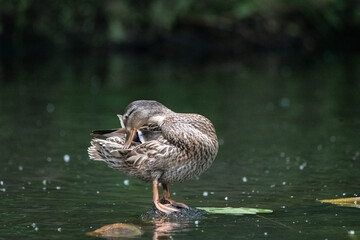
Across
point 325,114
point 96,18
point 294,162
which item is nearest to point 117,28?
point 96,18

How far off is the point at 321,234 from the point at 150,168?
6.36 feet

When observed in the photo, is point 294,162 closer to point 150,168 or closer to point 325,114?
point 150,168

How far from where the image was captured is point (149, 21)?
34000mm

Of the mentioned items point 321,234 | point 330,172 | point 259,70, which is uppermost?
point 259,70

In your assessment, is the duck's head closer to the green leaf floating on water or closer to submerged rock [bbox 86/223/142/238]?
the green leaf floating on water

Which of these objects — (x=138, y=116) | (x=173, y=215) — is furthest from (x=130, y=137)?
(x=173, y=215)

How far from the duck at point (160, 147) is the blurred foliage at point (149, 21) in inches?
932

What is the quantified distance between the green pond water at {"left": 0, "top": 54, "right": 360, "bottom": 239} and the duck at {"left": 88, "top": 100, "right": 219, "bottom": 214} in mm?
438

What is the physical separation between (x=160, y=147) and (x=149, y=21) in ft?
81.5

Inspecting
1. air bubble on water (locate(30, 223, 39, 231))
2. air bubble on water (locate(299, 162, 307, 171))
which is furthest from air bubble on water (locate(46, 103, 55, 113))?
air bubble on water (locate(30, 223, 39, 231))

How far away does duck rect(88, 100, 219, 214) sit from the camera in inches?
371

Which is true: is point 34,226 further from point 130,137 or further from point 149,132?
point 149,132

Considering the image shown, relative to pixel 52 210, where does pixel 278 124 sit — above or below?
above

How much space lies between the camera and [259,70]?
91.2 ft
